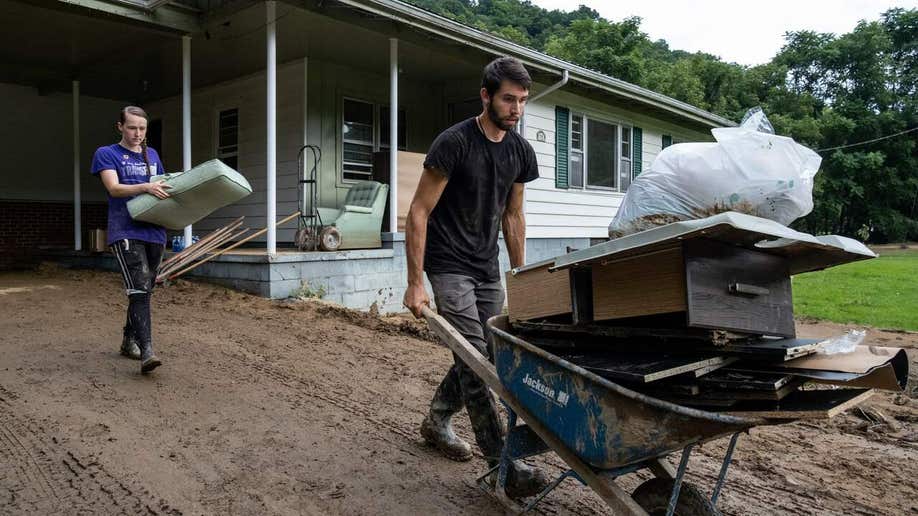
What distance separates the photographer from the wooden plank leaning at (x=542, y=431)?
204 cm

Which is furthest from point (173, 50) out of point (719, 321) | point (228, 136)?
point (719, 321)

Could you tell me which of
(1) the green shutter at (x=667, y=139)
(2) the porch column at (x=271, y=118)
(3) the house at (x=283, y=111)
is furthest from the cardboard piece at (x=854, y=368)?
(1) the green shutter at (x=667, y=139)

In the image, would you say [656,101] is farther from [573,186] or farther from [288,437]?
[288,437]

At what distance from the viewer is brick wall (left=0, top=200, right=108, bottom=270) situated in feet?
38.0

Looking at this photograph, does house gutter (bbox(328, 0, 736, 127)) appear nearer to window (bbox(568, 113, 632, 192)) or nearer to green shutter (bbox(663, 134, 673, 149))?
window (bbox(568, 113, 632, 192))

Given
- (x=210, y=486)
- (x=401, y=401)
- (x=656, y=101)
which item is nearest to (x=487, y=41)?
(x=656, y=101)

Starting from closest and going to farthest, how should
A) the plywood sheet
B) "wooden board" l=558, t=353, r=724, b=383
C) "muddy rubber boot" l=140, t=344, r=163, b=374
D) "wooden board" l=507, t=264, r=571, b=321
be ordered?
"wooden board" l=558, t=353, r=724, b=383 < "wooden board" l=507, t=264, r=571, b=321 < "muddy rubber boot" l=140, t=344, r=163, b=374 < the plywood sheet

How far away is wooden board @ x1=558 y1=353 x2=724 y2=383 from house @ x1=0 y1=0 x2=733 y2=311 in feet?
18.9

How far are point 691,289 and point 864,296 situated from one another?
41.2 ft

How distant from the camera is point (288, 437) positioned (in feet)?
11.7

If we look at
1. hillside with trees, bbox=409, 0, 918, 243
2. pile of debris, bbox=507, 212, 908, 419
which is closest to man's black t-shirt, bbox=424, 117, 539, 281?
pile of debris, bbox=507, 212, 908, 419

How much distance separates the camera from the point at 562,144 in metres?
12.6

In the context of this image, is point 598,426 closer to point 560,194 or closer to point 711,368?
point 711,368

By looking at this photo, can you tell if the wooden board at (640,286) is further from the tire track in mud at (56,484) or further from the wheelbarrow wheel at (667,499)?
the tire track in mud at (56,484)
